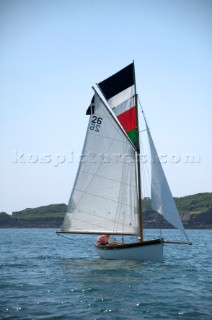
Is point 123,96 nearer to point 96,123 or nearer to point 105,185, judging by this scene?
point 96,123

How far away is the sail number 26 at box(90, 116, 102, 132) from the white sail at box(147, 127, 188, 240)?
5.71 meters

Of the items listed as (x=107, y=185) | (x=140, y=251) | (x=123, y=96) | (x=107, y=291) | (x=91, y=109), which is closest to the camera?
(x=107, y=291)

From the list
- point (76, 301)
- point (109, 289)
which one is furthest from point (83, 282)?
point (76, 301)

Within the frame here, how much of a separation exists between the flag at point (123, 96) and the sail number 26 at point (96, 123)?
196 cm

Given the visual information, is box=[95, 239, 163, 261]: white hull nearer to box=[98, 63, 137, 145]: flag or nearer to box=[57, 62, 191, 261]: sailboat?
box=[57, 62, 191, 261]: sailboat

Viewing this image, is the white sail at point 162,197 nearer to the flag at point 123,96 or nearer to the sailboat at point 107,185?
the sailboat at point 107,185

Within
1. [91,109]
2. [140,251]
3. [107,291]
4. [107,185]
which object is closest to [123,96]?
[91,109]

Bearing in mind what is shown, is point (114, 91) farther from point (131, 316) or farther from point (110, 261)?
point (131, 316)

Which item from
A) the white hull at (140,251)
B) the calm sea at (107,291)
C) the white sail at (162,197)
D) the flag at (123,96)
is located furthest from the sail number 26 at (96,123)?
the calm sea at (107,291)

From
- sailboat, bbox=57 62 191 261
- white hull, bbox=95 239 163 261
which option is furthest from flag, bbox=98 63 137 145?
white hull, bbox=95 239 163 261

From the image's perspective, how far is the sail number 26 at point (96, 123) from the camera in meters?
33.2

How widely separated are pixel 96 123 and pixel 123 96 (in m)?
3.82

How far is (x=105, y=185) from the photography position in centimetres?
3228

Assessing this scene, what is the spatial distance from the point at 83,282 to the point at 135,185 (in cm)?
1167
